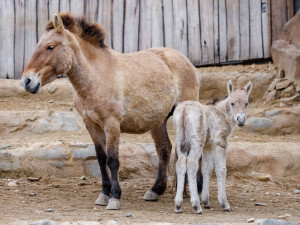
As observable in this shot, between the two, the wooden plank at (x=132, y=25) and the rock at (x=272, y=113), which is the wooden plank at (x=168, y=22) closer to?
the wooden plank at (x=132, y=25)

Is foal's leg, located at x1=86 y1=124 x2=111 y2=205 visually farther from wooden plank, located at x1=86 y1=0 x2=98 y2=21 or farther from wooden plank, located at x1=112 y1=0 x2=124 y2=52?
wooden plank, located at x1=86 y1=0 x2=98 y2=21

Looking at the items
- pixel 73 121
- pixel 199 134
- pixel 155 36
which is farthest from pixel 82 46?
pixel 155 36

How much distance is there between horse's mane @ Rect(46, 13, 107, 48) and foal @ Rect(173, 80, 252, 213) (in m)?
1.51

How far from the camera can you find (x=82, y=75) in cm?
725

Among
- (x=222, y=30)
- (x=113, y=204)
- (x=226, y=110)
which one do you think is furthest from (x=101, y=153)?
(x=222, y=30)

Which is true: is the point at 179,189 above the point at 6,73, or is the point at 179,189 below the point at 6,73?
below

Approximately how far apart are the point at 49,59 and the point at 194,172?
7.40ft

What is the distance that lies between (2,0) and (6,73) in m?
1.47

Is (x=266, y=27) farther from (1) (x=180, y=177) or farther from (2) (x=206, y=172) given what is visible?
(1) (x=180, y=177)

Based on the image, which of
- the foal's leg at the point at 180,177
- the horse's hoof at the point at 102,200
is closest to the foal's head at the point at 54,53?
the horse's hoof at the point at 102,200

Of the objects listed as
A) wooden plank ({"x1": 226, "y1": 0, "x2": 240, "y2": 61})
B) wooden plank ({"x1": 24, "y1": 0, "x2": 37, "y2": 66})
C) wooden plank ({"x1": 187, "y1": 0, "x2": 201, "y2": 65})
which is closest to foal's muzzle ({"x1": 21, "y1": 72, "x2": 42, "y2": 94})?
wooden plank ({"x1": 24, "y1": 0, "x2": 37, "y2": 66})

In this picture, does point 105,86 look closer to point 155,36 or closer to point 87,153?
point 87,153

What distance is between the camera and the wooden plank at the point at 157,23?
11391 millimetres

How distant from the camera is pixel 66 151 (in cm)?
880
